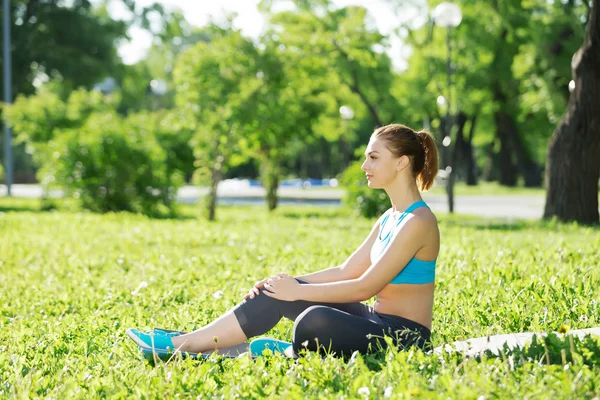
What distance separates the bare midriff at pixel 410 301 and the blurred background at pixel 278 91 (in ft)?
30.0

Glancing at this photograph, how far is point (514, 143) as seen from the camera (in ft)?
120

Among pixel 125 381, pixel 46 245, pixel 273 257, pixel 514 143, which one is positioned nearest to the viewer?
pixel 125 381

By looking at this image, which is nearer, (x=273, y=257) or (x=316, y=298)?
(x=316, y=298)

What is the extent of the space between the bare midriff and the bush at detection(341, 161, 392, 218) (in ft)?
37.8

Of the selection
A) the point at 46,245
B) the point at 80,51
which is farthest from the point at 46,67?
the point at 46,245

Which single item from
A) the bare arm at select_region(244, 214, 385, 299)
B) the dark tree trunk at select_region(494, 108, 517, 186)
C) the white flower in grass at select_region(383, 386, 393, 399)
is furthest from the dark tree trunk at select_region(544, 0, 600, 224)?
the dark tree trunk at select_region(494, 108, 517, 186)

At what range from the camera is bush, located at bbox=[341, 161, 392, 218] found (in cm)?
1541

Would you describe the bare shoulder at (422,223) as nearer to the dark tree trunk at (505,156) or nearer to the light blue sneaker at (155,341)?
the light blue sneaker at (155,341)

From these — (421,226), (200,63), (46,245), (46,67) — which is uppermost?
(46,67)

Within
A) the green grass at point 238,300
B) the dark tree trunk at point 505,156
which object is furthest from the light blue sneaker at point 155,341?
the dark tree trunk at point 505,156

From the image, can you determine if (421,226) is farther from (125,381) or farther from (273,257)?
(273,257)

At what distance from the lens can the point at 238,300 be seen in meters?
5.53

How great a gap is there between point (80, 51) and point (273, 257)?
1028 inches

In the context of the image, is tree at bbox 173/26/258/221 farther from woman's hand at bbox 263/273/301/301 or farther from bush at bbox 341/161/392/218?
woman's hand at bbox 263/273/301/301
